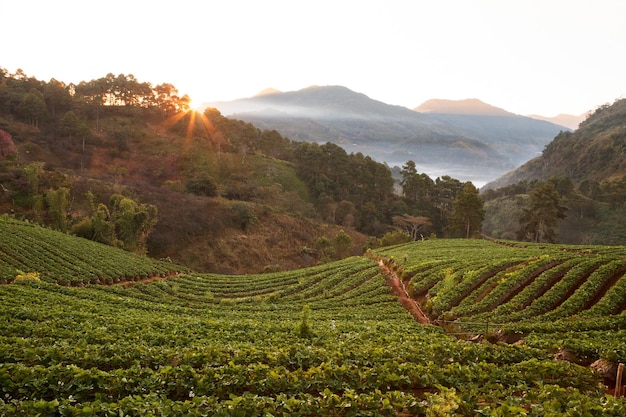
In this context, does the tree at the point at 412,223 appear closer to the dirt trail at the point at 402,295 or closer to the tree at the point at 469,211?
the tree at the point at 469,211

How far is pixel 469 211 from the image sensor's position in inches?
2847

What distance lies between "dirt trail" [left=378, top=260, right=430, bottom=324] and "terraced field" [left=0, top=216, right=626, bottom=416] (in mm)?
667

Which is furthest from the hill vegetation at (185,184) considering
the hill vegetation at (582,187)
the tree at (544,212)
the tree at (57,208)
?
the hill vegetation at (582,187)

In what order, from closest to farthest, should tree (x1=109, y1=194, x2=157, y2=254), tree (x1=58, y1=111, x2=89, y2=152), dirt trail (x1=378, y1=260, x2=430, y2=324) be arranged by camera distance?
1. dirt trail (x1=378, y1=260, x2=430, y2=324)
2. tree (x1=109, y1=194, x2=157, y2=254)
3. tree (x1=58, y1=111, x2=89, y2=152)

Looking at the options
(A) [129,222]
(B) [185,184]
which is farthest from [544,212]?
(B) [185,184]

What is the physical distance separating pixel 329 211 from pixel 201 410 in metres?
87.6

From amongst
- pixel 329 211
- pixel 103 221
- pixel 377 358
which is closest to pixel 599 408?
pixel 377 358

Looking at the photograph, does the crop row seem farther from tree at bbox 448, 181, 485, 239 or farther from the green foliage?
tree at bbox 448, 181, 485, 239

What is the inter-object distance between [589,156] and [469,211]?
305 ft

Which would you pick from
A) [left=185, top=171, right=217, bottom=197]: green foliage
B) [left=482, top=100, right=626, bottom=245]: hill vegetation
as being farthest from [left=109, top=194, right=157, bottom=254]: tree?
[left=482, top=100, right=626, bottom=245]: hill vegetation

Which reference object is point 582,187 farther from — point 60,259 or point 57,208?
point 57,208

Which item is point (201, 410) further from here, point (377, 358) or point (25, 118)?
point (25, 118)

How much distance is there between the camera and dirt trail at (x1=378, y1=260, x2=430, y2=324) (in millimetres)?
25398

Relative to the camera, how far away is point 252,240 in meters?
69.8
